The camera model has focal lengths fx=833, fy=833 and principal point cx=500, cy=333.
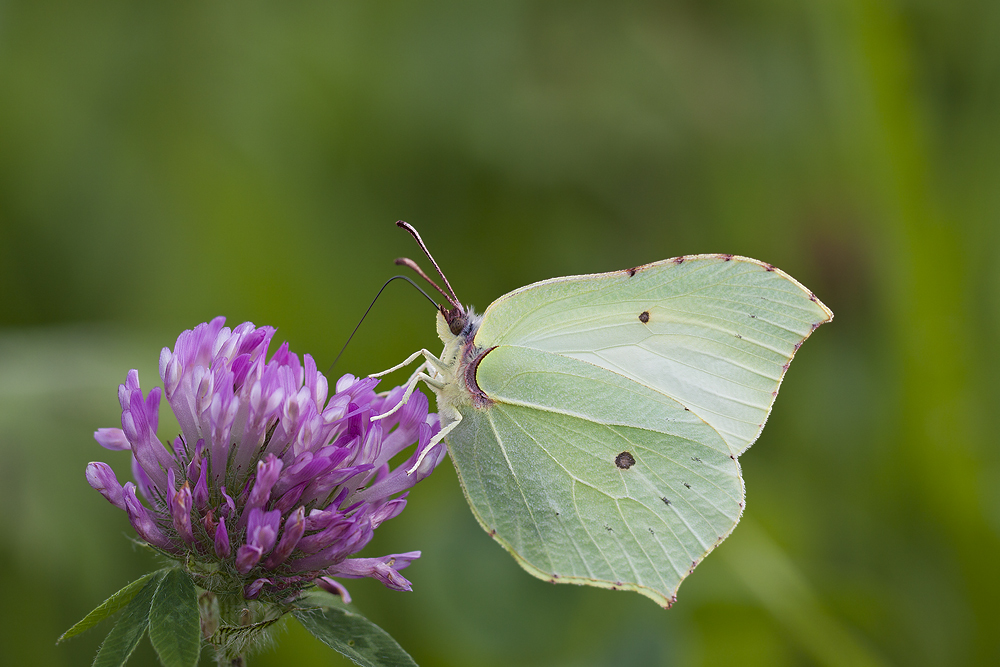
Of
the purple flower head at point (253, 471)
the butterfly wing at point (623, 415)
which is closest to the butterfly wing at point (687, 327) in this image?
the butterfly wing at point (623, 415)

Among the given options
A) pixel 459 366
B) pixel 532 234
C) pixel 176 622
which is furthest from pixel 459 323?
pixel 532 234

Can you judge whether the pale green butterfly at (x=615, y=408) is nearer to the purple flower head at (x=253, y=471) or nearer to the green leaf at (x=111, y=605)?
the purple flower head at (x=253, y=471)

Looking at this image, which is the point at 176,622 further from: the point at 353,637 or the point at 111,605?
the point at 353,637

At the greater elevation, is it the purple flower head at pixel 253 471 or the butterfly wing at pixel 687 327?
the butterfly wing at pixel 687 327

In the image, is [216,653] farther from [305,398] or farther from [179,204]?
[179,204]

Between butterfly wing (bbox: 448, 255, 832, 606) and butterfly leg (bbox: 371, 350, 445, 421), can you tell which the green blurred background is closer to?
butterfly wing (bbox: 448, 255, 832, 606)

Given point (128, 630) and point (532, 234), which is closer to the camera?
point (128, 630)
